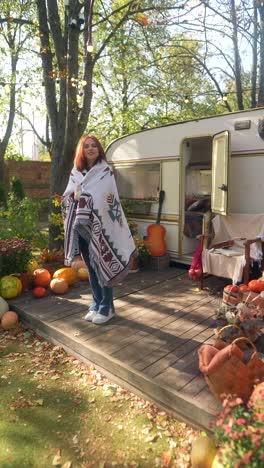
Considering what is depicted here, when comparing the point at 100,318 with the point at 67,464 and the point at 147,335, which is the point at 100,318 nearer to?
the point at 147,335

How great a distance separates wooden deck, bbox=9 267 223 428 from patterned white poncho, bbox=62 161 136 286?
59 centimetres

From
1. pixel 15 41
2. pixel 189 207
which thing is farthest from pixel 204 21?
pixel 15 41

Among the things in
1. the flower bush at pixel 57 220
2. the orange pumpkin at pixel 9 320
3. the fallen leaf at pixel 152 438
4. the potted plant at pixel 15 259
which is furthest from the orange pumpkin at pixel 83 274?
the fallen leaf at pixel 152 438

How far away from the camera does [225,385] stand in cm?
229

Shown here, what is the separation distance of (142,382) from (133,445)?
1.60ft

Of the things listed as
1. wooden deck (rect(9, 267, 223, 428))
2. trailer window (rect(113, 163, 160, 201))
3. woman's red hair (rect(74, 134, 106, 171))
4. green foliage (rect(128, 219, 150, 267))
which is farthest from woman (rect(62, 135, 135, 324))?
trailer window (rect(113, 163, 160, 201))

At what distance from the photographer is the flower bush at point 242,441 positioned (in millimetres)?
1603

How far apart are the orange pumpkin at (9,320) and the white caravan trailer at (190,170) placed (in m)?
3.15

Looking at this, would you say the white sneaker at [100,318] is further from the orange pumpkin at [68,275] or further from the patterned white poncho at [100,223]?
the orange pumpkin at [68,275]

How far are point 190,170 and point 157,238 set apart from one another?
1562 mm

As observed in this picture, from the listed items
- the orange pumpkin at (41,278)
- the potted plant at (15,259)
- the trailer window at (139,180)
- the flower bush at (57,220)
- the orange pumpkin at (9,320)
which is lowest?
the orange pumpkin at (9,320)

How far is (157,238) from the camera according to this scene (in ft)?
20.3

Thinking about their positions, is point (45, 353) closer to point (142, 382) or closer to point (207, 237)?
point (142, 382)

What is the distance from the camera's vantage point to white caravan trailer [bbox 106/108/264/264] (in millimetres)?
5009
